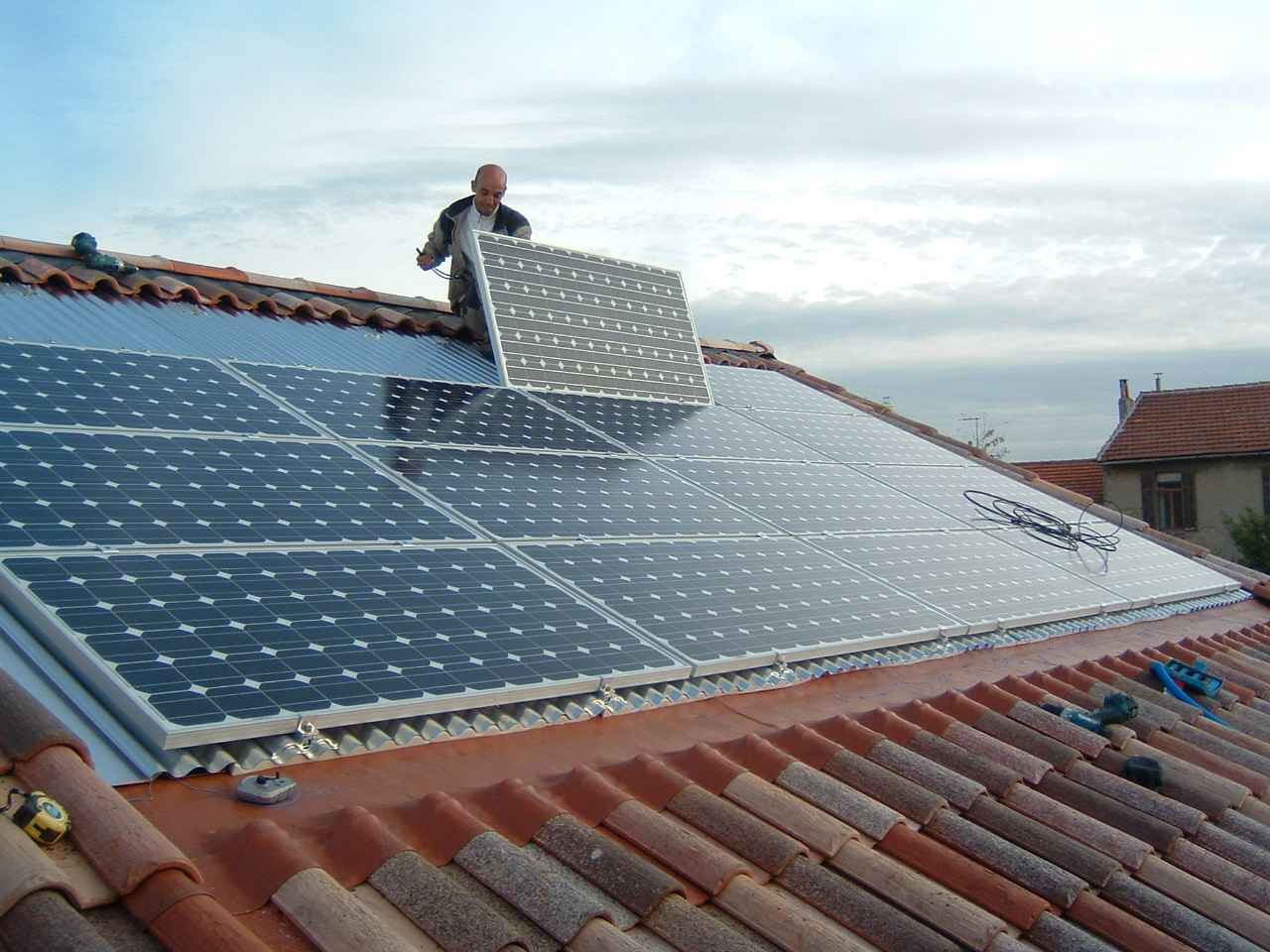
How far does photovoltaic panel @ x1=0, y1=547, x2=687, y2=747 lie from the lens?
161 inches

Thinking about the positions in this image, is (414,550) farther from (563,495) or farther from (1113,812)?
(1113,812)

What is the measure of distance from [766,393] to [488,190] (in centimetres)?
392

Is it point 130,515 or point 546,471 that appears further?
point 546,471

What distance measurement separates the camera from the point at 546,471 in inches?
309

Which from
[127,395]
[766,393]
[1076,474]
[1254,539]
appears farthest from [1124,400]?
[127,395]

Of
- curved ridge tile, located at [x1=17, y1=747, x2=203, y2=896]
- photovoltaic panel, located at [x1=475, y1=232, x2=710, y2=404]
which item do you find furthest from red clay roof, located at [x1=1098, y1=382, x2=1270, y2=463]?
curved ridge tile, located at [x1=17, y1=747, x2=203, y2=896]

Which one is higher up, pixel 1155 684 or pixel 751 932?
pixel 751 932

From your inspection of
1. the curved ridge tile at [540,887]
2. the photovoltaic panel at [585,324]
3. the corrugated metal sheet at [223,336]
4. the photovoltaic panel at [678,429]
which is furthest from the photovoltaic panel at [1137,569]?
the curved ridge tile at [540,887]

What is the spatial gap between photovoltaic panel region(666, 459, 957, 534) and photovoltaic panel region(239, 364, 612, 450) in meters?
0.99

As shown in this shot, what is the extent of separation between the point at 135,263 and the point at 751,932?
8.44 metres

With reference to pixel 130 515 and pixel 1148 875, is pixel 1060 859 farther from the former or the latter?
pixel 130 515

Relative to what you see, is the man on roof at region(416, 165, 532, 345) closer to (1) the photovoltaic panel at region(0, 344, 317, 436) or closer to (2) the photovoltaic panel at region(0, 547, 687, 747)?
(1) the photovoltaic panel at region(0, 344, 317, 436)

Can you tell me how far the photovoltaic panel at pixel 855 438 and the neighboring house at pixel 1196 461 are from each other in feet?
120

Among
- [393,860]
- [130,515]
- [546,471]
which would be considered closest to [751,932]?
[393,860]
